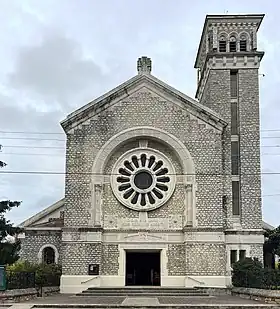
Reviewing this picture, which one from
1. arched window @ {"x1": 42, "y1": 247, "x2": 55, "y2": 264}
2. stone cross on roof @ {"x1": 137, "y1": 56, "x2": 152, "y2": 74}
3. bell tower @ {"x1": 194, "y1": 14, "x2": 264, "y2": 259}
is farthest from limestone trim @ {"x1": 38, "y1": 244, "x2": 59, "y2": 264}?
stone cross on roof @ {"x1": 137, "y1": 56, "x2": 152, "y2": 74}

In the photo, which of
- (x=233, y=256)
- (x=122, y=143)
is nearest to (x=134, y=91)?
(x=122, y=143)

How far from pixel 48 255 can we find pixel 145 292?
936cm

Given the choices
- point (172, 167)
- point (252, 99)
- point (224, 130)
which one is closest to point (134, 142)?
point (172, 167)

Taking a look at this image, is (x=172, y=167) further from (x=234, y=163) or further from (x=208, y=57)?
(x=208, y=57)

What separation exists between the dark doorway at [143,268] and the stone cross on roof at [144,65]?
11760mm

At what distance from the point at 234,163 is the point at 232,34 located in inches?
341

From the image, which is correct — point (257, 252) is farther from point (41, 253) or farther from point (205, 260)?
point (41, 253)

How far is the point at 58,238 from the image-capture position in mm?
38688

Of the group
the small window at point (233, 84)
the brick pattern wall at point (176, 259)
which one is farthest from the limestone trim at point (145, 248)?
the small window at point (233, 84)

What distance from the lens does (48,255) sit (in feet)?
128

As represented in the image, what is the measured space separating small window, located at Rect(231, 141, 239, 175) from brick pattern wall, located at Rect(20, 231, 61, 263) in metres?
11.9

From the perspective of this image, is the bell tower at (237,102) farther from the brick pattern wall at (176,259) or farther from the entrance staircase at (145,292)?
the entrance staircase at (145,292)

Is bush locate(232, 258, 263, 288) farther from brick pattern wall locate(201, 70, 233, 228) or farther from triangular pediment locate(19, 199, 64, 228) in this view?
triangular pediment locate(19, 199, 64, 228)

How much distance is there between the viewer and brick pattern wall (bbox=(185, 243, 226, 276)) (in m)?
34.5
